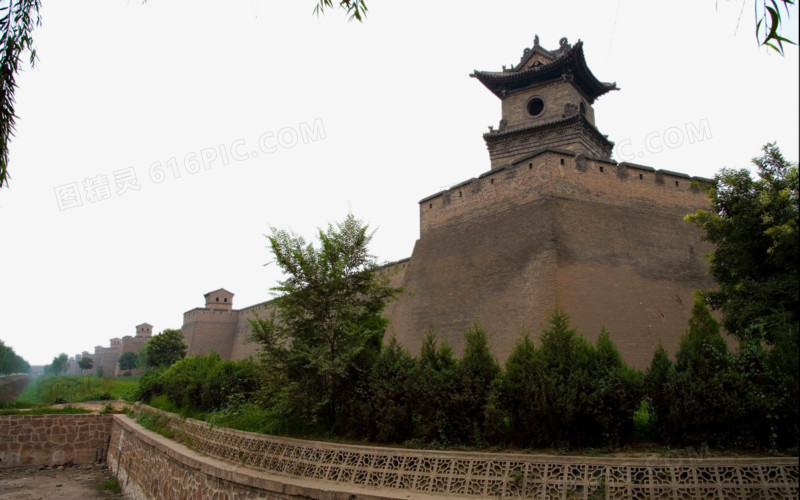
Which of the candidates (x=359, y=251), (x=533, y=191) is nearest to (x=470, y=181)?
(x=533, y=191)

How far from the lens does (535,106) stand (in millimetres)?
17297

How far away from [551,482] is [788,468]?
171 cm

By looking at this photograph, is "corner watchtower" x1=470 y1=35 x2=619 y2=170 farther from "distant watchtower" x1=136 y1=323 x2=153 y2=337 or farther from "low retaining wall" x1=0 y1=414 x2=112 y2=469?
"distant watchtower" x1=136 y1=323 x2=153 y2=337

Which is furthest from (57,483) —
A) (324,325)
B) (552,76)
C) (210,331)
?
(210,331)

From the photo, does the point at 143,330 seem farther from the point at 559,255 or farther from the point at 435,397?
the point at 435,397

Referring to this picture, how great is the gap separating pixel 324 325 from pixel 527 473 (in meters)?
3.46

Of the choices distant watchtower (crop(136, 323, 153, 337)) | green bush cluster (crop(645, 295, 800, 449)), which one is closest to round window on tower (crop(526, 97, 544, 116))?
green bush cluster (crop(645, 295, 800, 449))

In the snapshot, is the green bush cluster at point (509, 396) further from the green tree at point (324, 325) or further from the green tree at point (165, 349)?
the green tree at point (165, 349)

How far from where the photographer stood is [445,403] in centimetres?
550

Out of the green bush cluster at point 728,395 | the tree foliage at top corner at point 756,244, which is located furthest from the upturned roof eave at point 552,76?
the green bush cluster at point 728,395

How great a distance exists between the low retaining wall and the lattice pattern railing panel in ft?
30.8

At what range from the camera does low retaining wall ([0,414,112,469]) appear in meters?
11.9

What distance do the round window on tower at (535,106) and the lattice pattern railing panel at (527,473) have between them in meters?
14.7

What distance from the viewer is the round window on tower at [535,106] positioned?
17156 mm
